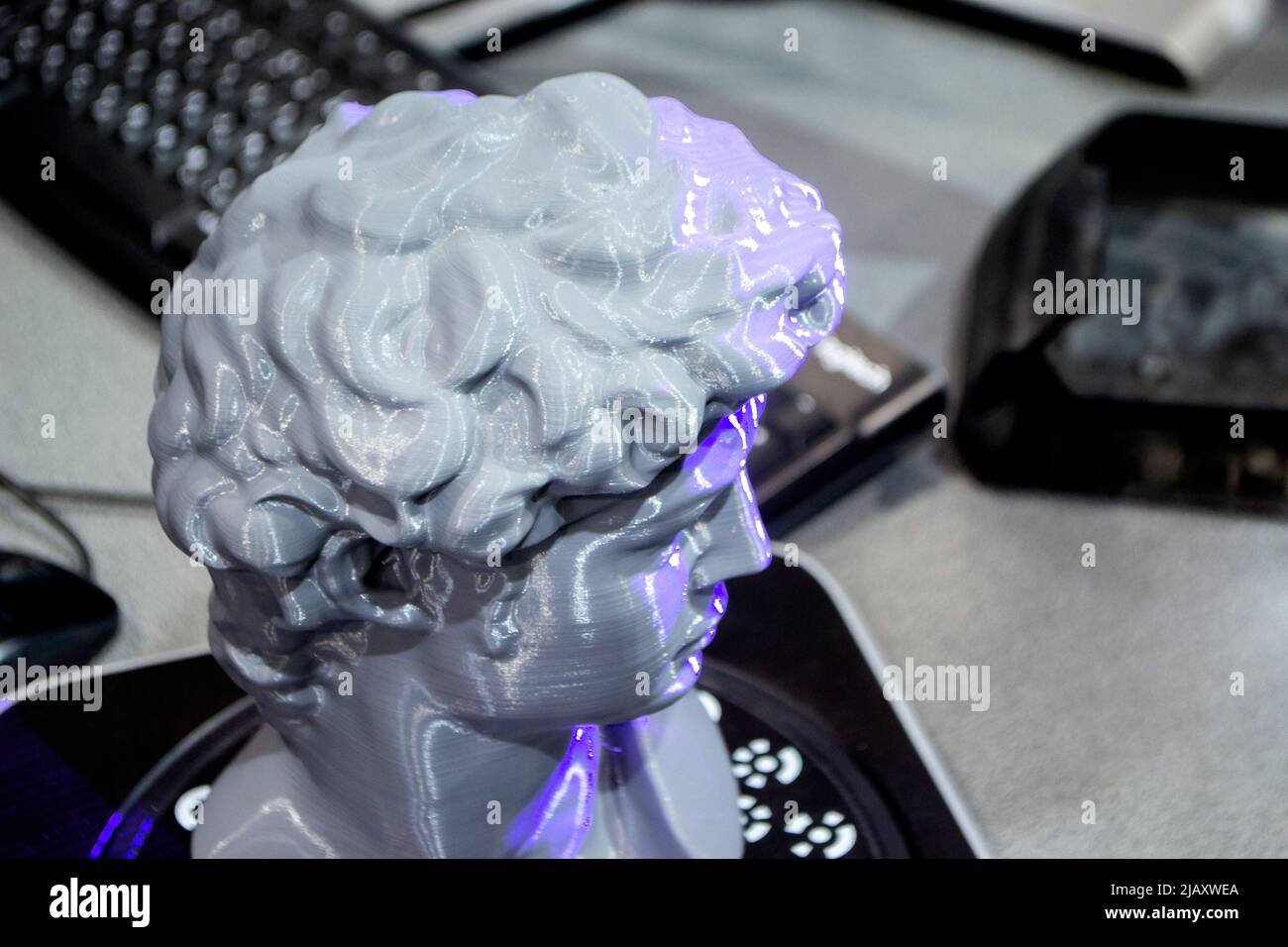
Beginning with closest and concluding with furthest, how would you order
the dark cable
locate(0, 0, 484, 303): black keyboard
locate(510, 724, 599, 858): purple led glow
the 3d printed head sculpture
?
the 3d printed head sculpture < locate(510, 724, 599, 858): purple led glow < the dark cable < locate(0, 0, 484, 303): black keyboard

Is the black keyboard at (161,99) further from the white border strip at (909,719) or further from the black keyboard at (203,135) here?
the white border strip at (909,719)

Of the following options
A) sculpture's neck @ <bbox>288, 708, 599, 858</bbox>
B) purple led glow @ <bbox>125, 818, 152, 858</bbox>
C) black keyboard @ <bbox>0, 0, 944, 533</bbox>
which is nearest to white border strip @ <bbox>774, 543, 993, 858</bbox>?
black keyboard @ <bbox>0, 0, 944, 533</bbox>

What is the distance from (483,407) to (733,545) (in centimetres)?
9

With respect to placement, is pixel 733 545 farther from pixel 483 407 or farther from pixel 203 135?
pixel 203 135

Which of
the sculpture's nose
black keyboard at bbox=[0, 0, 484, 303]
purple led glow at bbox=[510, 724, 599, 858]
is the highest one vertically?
black keyboard at bbox=[0, 0, 484, 303]

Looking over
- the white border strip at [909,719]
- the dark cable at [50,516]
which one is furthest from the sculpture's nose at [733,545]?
Answer: the dark cable at [50,516]

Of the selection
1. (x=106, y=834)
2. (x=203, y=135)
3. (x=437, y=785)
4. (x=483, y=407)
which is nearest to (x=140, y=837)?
(x=106, y=834)

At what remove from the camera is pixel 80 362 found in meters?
0.59

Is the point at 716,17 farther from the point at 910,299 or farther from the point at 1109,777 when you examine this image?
the point at 1109,777

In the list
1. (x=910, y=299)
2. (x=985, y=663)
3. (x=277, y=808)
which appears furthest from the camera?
(x=910, y=299)

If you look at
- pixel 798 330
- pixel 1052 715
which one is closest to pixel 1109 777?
pixel 1052 715

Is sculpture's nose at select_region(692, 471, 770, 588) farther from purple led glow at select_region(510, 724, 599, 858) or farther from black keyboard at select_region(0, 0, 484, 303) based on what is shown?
black keyboard at select_region(0, 0, 484, 303)

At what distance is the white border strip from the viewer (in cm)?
47
